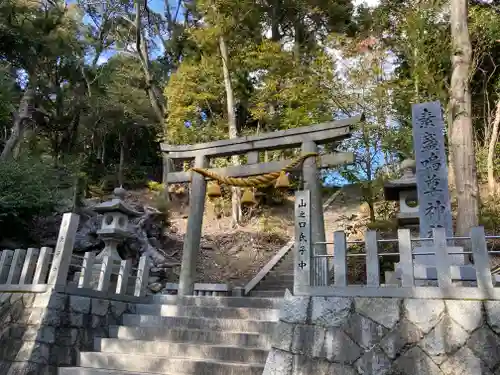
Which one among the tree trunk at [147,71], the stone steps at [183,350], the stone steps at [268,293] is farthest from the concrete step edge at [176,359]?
the tree trunk at [147,71]

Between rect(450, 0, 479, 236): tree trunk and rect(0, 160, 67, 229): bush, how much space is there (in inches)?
409

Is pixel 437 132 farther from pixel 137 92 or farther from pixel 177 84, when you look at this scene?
pixel 137 92

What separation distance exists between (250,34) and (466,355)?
16043mm

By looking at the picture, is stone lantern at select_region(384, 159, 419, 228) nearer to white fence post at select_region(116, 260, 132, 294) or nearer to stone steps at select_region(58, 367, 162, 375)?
white fence post at select_region(116, 260, 132, 294)

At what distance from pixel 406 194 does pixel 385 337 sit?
215 inches

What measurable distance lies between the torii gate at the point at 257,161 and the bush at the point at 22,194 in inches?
182

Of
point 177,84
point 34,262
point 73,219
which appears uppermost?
point 177,84

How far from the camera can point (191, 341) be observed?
593 cm

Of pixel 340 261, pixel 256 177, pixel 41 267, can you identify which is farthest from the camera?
pixel 256 177

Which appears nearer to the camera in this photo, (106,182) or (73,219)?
(73,219)

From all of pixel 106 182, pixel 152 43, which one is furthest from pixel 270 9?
pixel 106 182

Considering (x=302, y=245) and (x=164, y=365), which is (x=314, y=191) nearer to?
(x=302, y=245)

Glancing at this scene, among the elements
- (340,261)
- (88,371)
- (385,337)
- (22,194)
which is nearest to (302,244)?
(340,261)

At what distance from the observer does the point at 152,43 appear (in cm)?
2325
